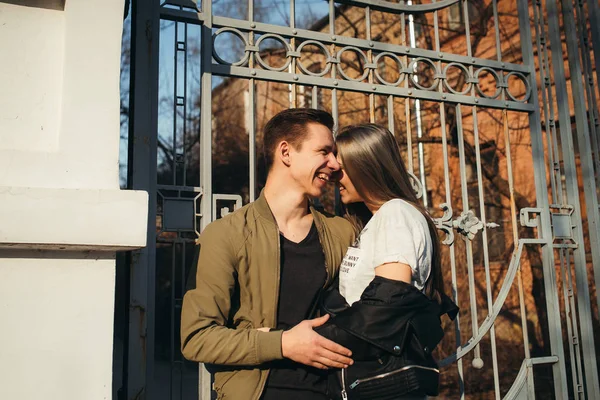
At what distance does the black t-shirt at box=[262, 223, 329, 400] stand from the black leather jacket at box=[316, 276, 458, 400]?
18cm

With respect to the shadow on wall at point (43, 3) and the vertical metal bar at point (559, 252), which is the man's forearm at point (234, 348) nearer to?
the shadow on wall at point (43, 3)

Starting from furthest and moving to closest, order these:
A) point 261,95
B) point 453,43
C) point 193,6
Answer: point 261,95 → point 453,43 → point 193,6

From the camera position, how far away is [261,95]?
39.2 feet

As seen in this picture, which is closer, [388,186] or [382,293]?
[382,293]

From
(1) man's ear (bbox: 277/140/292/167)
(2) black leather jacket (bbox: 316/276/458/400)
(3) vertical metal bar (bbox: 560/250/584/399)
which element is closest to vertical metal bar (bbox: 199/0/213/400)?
(1) man's ear (bbox: 277/140/292/167)

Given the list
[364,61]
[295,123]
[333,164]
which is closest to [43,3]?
[295,123]

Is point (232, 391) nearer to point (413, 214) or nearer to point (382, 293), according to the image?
point (382, 293)

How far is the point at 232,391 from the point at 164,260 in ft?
22.8

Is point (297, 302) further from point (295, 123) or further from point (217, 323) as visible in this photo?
point (295, 123)

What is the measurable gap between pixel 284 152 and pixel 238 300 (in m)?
0.71

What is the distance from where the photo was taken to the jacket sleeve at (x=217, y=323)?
2070mm

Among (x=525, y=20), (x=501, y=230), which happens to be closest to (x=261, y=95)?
(x=501, y=230)

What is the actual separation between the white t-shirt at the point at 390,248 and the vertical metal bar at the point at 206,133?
2.52ft

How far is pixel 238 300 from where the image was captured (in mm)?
2334
